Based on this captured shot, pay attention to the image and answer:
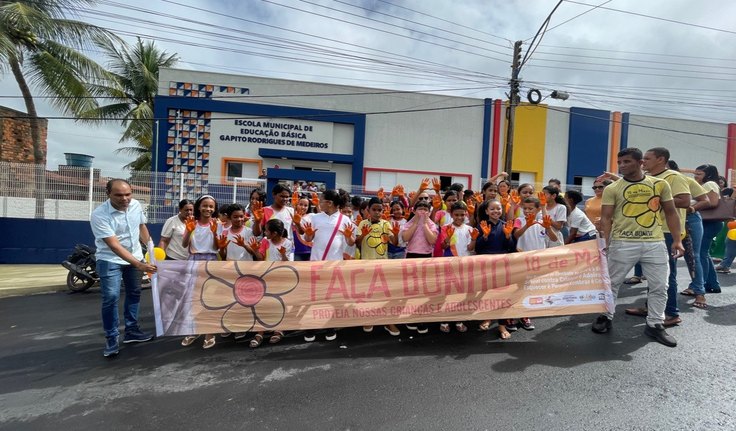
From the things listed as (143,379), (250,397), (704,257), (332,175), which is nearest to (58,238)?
(332,175)

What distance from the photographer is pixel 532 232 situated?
4.05 m

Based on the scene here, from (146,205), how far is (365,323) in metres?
7.81

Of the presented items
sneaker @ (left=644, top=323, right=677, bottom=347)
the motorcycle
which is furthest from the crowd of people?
the motorcycle

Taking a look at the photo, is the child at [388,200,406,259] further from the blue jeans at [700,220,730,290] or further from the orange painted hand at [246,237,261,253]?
the blue jeans at [700,220,730,290]

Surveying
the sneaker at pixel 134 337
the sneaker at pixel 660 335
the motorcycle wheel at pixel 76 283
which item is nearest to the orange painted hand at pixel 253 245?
the sneaker at pixel 134 337

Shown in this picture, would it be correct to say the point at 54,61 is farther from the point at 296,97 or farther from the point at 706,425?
the point at 706,425

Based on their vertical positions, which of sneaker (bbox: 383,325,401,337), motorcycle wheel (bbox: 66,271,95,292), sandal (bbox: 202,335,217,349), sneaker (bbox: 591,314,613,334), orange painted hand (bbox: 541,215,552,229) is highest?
orange painted hand (bbox: 541,215,552,229)

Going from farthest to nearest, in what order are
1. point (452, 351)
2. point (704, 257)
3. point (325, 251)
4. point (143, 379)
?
1. point (704, 257)
2. point (325, 251)
3. point (452, 351)
4. point (143, 379)

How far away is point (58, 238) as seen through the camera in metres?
8.98

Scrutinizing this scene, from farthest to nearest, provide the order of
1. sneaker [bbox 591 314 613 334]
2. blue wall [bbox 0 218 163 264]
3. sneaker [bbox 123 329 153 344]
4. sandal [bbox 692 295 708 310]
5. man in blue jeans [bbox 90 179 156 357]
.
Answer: blue wall [bbox 0 218 163 264], sandal [bbox 692 295 708 310], sneaker [bbox 123 329 153 344], sneaker [bbox 591 314 613 334], man in blue jeans [bbox 90 179 156 357]

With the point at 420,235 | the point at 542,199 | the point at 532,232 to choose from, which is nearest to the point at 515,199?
the point at 542,199

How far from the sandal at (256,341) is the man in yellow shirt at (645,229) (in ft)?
11.6

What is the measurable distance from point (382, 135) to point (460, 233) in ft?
44.4

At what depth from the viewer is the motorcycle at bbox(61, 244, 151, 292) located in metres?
6.37
